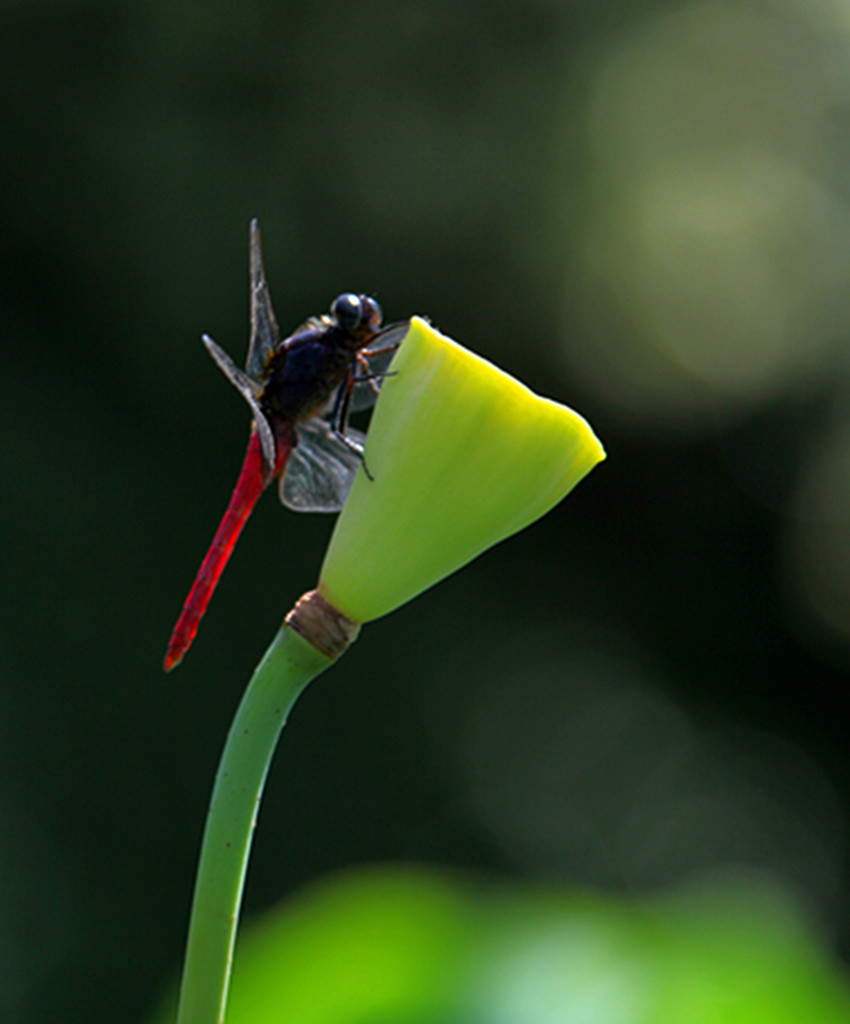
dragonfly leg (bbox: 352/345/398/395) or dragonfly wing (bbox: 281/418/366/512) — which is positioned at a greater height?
dragonfly leg (bbox: 352/345/398/395)

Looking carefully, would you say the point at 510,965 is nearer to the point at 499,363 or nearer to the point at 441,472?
the point at 441,472

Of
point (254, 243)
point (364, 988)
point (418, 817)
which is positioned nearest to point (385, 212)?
point (418, 817)

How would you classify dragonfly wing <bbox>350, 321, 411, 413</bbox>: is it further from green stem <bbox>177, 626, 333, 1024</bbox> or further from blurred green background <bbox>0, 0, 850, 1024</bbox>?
blurred green background <bbox>0, 0, 850, 1024</bbox>

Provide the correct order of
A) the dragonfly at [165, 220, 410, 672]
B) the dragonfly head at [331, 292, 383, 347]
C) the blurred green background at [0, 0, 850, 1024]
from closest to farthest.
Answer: the dragonfly at [165, 220, 410, 672] → the dragonfly head at [331, 292, 383, 347] → the blurred green background at [0, 0, 850, 1024]

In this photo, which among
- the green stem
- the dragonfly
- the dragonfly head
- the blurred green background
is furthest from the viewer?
the blurred green background

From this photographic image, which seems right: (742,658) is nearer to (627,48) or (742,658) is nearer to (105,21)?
(627,48)

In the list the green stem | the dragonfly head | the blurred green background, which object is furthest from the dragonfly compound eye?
the blurred green background
